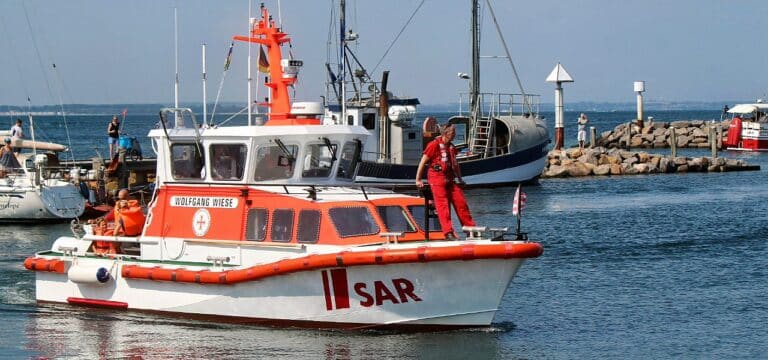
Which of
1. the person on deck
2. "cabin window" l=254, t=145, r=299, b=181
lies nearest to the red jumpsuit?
"cabin window" l=254, t=145, r=299, b=181

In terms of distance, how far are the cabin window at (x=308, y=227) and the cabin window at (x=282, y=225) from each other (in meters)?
0.14

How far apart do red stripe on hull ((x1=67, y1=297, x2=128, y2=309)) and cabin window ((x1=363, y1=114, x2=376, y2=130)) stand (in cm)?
1878

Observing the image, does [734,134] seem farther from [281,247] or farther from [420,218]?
[281,247]

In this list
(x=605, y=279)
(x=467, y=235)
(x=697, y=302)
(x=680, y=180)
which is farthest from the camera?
(x=680, y=180)

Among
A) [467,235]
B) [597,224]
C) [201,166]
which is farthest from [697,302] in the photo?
[597,224]

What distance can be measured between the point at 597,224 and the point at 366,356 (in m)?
14.3

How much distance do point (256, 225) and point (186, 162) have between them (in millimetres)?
1480

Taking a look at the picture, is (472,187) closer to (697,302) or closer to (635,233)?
→ (635,233)

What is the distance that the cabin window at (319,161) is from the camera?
49.4 ft

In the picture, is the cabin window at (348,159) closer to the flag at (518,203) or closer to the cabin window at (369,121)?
the flag at (518,203)

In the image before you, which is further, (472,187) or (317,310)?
(472,187)

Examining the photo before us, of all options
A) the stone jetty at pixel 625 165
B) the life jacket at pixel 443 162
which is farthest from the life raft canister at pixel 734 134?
the life jacket at pixel 443 162

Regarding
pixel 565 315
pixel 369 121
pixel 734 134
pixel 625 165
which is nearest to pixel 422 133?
pixel 369 121

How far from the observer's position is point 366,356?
13.4 meters
